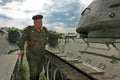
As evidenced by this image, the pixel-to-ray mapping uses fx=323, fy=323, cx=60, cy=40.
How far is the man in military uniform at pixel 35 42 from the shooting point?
7.73 m

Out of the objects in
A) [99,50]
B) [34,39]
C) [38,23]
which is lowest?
[99,50]

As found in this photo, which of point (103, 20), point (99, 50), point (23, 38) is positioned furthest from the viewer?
point (23, 38)

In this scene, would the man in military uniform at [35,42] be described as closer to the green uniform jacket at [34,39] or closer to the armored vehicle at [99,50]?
the green uniform jacket at [34,39]

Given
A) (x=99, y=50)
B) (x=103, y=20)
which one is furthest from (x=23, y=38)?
(x=99, y=50)

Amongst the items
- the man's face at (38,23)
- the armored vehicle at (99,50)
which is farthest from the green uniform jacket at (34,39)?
the armored vehicle at (99,50)

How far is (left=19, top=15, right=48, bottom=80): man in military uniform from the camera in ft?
25.4

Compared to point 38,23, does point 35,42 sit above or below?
below

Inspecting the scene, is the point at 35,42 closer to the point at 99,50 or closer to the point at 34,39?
the point at 34,39

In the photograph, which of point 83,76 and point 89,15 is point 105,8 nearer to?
point 89,15

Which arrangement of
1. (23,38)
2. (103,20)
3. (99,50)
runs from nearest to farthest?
1. (99,50)
2. (103,20)
3. (23,38)

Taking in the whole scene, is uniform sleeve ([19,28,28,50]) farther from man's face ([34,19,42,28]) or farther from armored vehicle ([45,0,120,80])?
armored vehicle ([45,0,120,80])

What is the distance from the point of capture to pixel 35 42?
780 centimetres

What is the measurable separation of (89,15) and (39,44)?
1.45 metres

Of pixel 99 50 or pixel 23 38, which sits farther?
pixel 23 38
